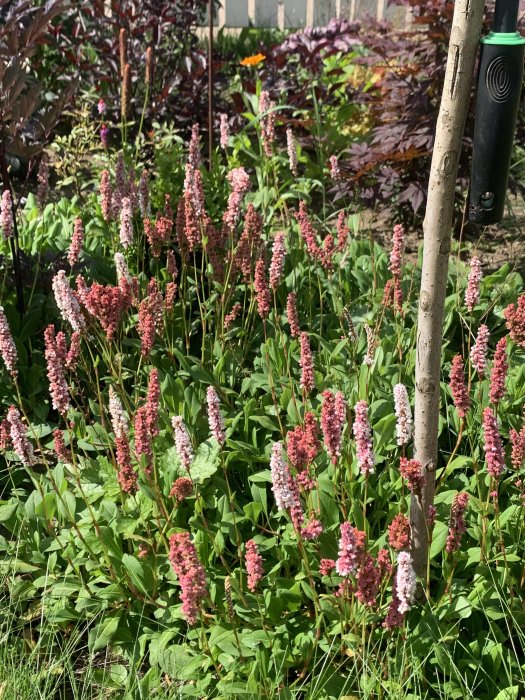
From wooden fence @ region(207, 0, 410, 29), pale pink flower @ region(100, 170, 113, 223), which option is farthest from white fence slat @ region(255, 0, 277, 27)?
pale pink flower @ region(100, 170, 113, 223)

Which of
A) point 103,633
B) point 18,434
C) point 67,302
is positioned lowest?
point 103,633

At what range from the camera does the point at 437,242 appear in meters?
2.23

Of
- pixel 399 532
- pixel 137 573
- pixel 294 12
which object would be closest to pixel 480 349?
pixel 399 532

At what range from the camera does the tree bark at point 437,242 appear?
82.4 inches

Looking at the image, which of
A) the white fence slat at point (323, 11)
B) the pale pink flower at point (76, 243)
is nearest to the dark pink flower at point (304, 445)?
the pale pink flower at point (76, 243)

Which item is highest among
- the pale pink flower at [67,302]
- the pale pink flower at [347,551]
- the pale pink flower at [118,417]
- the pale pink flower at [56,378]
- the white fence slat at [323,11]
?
the white fence slat at [323,11]

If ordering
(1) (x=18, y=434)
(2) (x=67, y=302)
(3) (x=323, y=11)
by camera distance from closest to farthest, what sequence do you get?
(1) (x=18, y=434), (2) (x=67, y=302), (3) (x=323, y=11)

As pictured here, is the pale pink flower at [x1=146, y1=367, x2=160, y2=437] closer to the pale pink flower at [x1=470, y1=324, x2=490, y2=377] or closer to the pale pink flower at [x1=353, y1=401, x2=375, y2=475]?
the pale pink flower at [x1=353, y1=401, x2=375, y2=475]

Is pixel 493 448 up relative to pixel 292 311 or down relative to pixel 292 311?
down

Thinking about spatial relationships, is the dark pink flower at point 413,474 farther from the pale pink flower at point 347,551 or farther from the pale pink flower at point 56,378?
the pale pink flower at point 56,378

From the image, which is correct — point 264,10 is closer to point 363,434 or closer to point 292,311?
point 292,311

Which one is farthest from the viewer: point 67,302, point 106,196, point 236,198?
point 106,196

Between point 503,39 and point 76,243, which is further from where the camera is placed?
point 76,243

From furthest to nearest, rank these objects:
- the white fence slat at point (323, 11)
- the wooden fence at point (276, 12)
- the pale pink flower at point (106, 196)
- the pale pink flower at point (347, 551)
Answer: the wooden fence at point (276, 12)
the white fence slat at point (323, 11)
the pale pink flower at point (106, 196)
the pale pink flower at point (347, 551)
